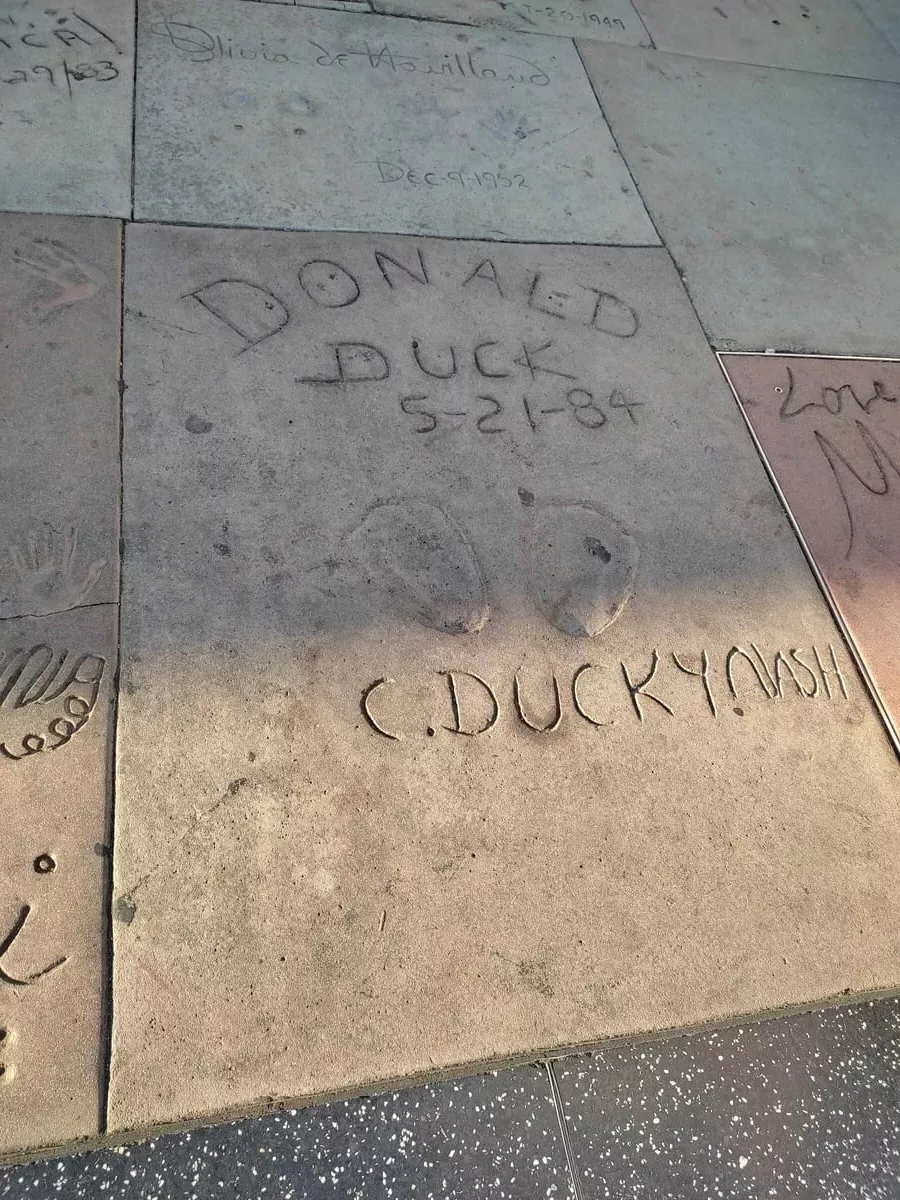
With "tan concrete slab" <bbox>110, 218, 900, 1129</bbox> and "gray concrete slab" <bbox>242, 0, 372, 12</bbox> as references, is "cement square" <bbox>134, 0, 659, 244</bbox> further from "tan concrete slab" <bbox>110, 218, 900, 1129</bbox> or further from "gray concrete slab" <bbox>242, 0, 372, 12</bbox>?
"tan concrete slab" <bbox>110, 218, 900, 1129</bbox>

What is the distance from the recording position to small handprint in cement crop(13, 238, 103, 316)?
243 cm

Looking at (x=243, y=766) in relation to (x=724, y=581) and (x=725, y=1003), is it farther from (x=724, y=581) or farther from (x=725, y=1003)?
(x=724, y=581)

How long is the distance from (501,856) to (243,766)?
60 cm

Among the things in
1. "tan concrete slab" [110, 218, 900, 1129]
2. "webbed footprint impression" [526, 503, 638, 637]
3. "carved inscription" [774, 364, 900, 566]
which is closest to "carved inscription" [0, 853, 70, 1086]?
"tan concrete slab" [110, 218, 900, 1129]

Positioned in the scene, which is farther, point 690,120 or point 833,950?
point 690,120

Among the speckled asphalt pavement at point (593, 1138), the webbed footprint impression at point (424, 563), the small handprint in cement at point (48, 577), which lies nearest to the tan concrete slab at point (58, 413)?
the small handprint in cement at point (48, 577)

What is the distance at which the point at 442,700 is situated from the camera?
1983 millimetres

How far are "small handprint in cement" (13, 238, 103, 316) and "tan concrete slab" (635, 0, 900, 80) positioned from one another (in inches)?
121

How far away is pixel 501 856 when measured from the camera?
5.93 feet

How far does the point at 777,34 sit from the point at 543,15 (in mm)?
1362

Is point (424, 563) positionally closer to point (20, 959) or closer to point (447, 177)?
point (20, 959)

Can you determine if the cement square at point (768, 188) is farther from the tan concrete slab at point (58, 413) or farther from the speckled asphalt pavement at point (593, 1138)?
the speckled asphalt pavement at point (593, 1138)

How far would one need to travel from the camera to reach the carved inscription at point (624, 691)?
1.96m

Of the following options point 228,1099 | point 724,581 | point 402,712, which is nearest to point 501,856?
point 402,712
